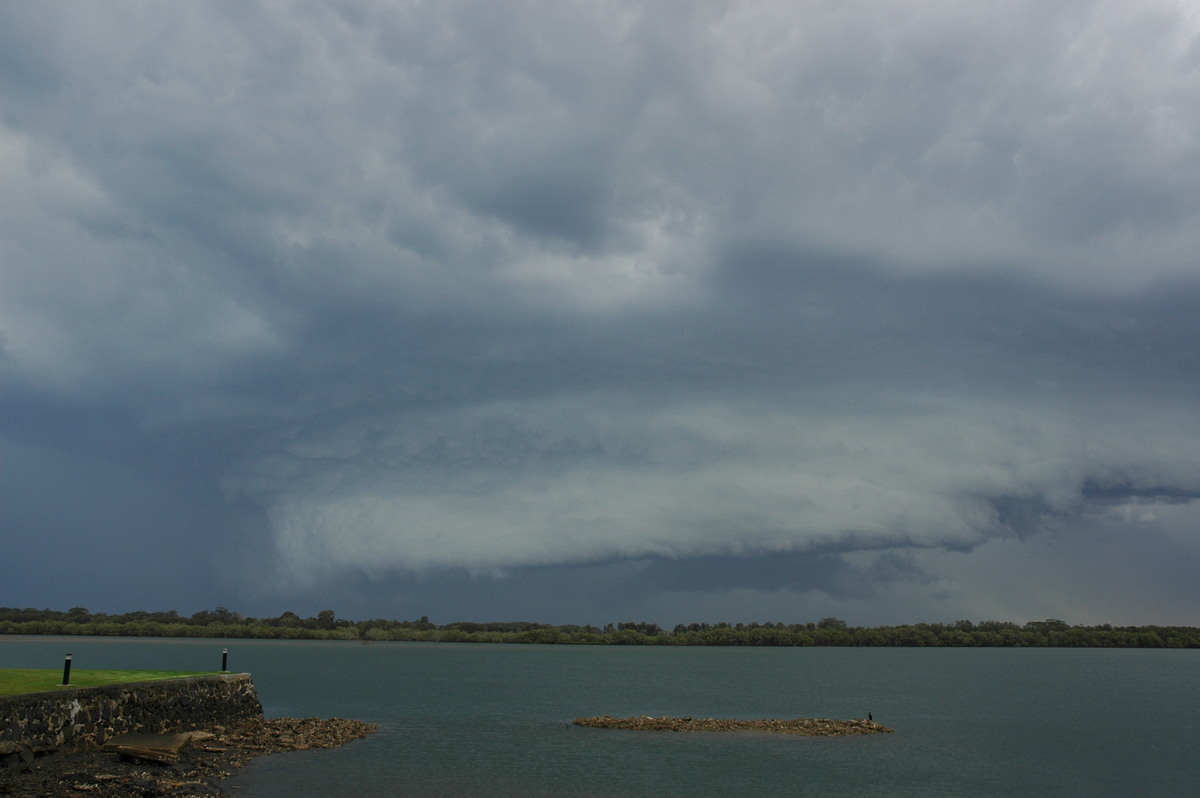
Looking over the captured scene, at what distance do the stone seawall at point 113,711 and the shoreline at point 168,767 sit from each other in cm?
66

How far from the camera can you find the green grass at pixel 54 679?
3070cm

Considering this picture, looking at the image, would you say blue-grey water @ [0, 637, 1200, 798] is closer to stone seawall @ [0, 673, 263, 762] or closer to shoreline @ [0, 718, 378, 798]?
shoreline @ [0, 718, 378, 798]

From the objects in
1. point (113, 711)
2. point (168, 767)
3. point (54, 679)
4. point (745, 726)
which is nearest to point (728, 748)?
point (745, 726)

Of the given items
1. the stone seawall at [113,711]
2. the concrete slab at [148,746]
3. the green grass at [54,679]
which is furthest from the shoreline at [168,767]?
the green grass at [54,679]

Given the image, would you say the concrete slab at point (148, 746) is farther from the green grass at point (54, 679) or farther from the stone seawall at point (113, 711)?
the green grass at point (54, 679)

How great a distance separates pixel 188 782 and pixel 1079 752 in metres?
46.1

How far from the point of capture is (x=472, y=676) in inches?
4668

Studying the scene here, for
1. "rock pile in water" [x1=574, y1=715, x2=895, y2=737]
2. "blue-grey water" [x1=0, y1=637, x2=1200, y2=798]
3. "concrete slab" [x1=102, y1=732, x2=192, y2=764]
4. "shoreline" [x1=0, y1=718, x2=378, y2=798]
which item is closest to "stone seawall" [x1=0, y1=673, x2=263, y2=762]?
"shoreline" [x1=0, y1=718, x2=378, y2=798]

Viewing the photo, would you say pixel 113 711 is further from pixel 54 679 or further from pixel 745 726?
pixel 745 726

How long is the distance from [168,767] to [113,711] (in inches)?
173

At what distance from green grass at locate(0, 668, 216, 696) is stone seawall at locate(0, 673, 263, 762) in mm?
685

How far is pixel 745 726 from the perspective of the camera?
5053 cm

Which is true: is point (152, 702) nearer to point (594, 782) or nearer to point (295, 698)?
point (594, 782)

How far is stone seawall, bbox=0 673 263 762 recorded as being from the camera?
2837cm
